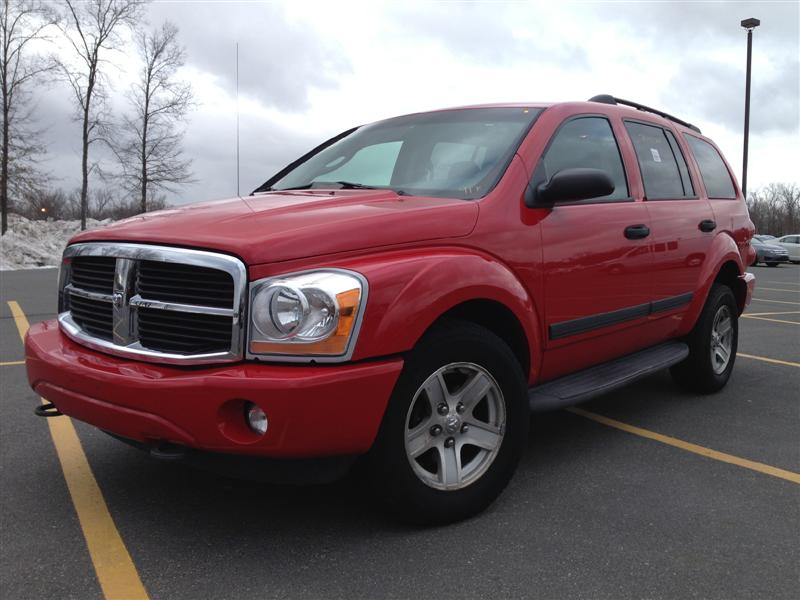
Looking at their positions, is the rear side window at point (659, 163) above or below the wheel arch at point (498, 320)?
above

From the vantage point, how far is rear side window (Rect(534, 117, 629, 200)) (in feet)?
11.5

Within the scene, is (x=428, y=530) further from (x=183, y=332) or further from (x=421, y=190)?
(x=421, y=190)

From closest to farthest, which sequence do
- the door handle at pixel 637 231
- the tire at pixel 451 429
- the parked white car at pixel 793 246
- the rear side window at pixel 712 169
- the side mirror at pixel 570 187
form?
the tire at pixel 451 429, the side mirror at pixel 570 187, the door handle at pixel 637 231, the rear side window at pixel 712 169, the parked white car at pixel 793 246

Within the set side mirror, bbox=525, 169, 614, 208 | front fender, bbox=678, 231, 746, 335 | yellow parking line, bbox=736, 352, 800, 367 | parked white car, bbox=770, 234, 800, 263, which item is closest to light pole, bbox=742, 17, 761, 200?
parked white car, bbox=770, 234, 800, 263

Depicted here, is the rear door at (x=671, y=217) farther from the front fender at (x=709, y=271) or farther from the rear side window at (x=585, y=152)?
the rear side window at (x=585, y=152)

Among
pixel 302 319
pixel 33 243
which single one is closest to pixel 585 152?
pixel 302 319

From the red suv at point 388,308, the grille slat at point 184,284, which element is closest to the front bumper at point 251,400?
the red suv at point 388,308

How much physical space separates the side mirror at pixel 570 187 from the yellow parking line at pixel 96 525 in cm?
227

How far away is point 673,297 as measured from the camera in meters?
4.33

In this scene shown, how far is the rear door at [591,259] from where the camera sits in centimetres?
335

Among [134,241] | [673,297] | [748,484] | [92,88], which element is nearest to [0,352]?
[134,241]

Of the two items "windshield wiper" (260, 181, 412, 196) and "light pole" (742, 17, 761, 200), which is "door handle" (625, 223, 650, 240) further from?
"light pole" (742, 17, 761, 200)

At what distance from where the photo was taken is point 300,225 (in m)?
2.58

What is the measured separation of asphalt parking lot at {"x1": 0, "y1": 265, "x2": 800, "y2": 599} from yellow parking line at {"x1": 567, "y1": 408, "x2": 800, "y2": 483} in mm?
16
